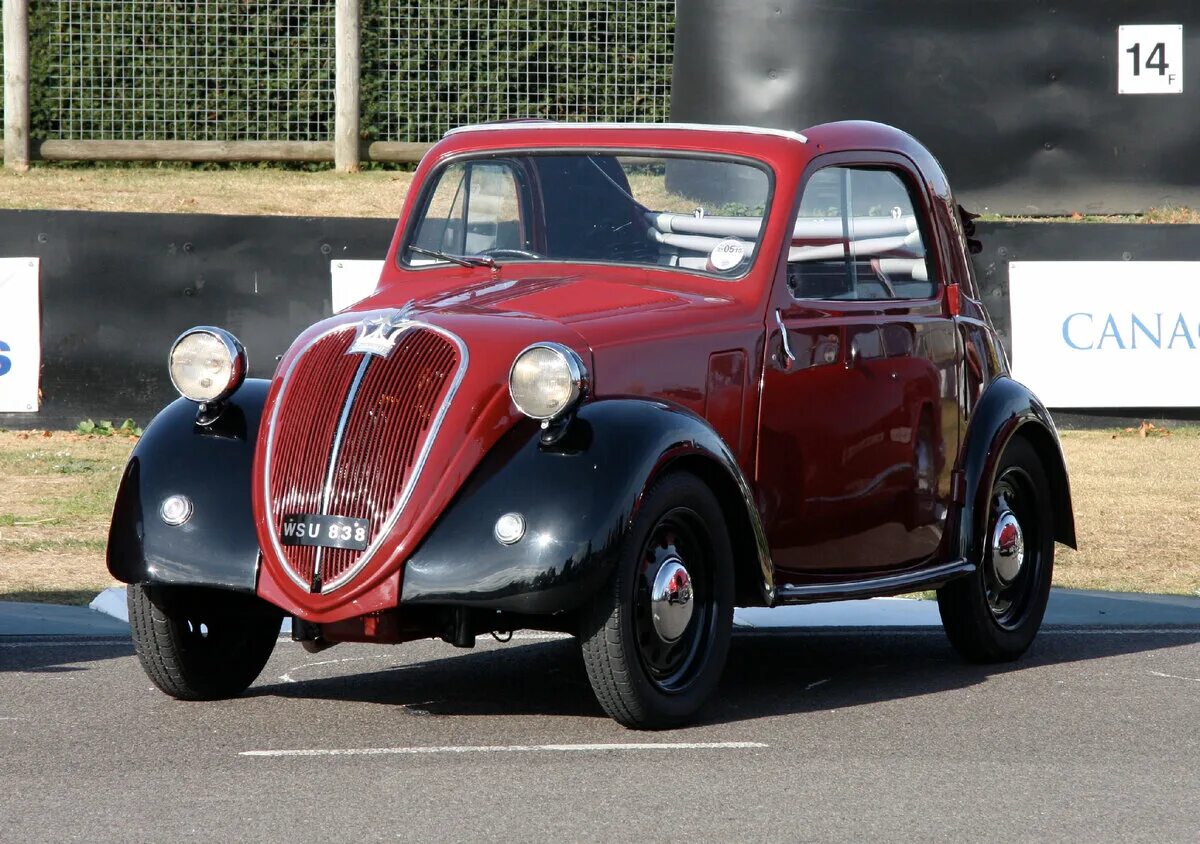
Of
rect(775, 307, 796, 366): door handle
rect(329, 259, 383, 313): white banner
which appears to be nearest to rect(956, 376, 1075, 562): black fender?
rect(775, 307, 796, 366): door handle

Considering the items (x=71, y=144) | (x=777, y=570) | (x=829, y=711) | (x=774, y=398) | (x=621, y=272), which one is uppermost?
(x=71, y=144)

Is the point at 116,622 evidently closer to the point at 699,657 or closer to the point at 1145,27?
the point at 699,657

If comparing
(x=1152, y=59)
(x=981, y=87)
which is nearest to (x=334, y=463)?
(x=981, y=87)

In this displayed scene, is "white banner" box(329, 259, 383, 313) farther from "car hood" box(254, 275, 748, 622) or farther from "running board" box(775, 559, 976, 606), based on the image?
"car hood" box(254, 275, 748, 622)

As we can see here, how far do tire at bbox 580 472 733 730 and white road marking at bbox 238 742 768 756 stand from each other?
0.46 ft

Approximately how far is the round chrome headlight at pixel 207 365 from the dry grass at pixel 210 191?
1135cm

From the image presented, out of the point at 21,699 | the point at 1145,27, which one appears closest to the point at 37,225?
the point at 21,699

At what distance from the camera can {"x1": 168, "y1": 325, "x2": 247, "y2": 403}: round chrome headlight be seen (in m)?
6.25

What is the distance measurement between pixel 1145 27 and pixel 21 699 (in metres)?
13.8

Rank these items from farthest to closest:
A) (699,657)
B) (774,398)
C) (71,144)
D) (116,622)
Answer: (71,144), (116,622), (774,398), (699,657)

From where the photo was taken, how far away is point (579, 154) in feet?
23.4

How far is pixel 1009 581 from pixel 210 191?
12507 millimetres

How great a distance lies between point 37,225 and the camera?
13.2m

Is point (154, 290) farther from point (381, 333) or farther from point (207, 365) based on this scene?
point (381, 333)
